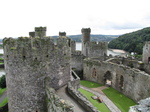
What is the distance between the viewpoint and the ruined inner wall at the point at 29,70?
871 centimetres

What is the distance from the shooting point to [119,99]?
16.3 m

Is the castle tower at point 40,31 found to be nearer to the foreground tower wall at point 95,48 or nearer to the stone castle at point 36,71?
the stone castle at point 36,71

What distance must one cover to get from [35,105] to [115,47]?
3587 inches

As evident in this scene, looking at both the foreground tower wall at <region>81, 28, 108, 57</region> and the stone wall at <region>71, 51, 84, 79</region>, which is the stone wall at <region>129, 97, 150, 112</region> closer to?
the foreground tower wall at <region>81, 28, 108, 57</region>

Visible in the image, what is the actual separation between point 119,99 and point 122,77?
3157mm

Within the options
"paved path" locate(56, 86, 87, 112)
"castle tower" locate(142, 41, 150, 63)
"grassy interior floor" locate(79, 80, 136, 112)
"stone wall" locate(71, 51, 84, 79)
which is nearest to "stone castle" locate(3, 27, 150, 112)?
"paved path" locate(56, 86, 87, 112)

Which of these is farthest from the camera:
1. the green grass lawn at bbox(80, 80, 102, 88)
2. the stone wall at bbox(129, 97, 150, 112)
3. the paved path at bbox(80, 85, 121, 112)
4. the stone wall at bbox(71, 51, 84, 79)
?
the stone wall at bbox(71, 51, 84, 79)

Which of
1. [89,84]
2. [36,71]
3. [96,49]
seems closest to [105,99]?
[89,84]

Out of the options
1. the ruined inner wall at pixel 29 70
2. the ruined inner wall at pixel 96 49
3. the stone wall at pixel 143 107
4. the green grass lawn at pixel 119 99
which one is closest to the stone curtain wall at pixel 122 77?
the green grass lawn at pixel 119 99

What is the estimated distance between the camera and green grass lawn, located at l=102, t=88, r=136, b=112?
14.7m

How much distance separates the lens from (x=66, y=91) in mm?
10812

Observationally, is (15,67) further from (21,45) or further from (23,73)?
(21,45)

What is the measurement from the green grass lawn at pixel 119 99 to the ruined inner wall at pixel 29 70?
29.0 ft

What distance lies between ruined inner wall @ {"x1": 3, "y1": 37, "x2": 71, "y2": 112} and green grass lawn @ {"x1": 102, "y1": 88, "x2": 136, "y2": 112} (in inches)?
348
